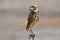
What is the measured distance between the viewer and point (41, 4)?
1.82 m

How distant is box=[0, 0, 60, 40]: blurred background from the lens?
1.81 meters

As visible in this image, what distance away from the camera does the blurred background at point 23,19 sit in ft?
5.94

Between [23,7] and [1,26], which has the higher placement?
[23,7]

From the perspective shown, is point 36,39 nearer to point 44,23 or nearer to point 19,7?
point 44,23

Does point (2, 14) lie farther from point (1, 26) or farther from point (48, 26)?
point (48, 26)

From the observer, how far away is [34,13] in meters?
1.15

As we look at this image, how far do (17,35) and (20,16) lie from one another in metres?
0.19

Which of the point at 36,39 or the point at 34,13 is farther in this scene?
the point at 36,39

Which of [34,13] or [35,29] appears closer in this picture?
[34,13]

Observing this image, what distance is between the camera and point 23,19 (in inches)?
71.7

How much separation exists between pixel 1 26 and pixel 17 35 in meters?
0.18

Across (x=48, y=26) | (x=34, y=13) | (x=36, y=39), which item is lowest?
(x=36, y=39)

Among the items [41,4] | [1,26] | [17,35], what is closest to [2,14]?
[1,26]

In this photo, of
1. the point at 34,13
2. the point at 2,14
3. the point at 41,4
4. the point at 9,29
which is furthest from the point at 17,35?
the point at 34,13
